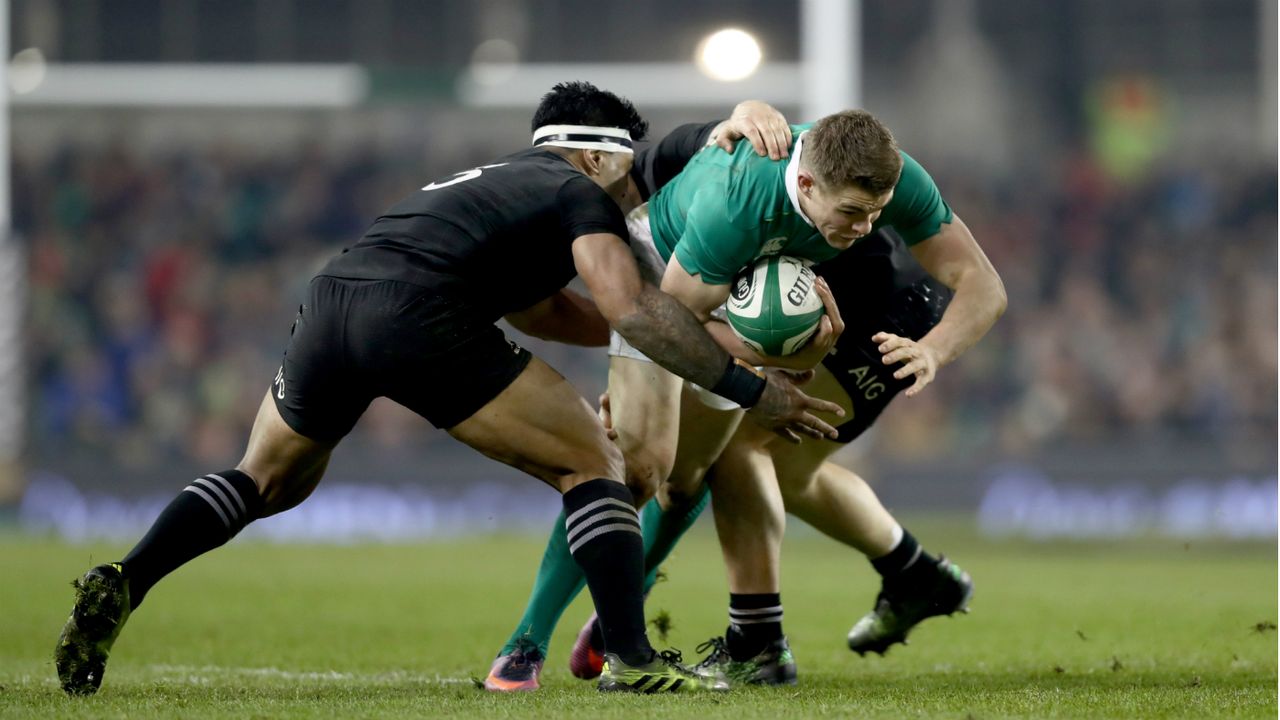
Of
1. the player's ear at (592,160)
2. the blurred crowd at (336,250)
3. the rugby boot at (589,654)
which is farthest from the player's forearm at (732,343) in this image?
the blurred crowd at (336,250)

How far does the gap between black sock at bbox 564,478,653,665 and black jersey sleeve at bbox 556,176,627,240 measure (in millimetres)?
803

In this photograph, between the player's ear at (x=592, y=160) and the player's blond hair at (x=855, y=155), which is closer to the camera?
the player's blond hair at (x=855, y=155)

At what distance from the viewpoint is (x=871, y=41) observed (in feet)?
79.2

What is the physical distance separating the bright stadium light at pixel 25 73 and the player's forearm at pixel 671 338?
51.7 feet

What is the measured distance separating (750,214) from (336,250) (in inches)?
586

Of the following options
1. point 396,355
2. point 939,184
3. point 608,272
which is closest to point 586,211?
point 608,272

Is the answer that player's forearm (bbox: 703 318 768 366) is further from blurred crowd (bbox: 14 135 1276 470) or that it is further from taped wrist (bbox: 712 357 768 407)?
blurred crowd (bbox: 14 135 1276 470)

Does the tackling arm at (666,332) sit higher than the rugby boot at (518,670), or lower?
higher

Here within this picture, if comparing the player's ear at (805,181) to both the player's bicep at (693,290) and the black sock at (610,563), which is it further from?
the black sock at (610,563)

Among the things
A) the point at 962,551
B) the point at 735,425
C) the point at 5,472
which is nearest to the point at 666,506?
the point at 735,425

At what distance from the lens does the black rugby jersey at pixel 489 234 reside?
5.04 metres

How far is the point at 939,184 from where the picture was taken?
69.8 ft

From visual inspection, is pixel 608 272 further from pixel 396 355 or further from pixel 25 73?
pixel 25 73

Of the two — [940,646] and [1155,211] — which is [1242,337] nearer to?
[1155,211]
